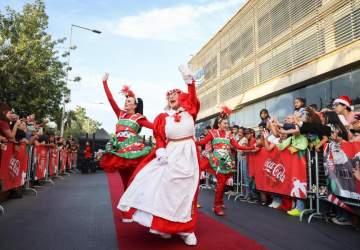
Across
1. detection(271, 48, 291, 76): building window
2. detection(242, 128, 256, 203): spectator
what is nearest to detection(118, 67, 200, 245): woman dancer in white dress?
detection(242, 128, 256, 203): spectator

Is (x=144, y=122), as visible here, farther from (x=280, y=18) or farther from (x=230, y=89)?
(x=230, y=89)

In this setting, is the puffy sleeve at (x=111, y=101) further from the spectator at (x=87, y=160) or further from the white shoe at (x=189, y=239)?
the spectator at (x=87, y=160)

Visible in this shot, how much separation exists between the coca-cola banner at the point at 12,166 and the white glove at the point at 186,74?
362 cm

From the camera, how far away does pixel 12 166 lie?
21.9ft

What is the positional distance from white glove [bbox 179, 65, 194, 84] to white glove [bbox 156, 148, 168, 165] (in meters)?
0.88

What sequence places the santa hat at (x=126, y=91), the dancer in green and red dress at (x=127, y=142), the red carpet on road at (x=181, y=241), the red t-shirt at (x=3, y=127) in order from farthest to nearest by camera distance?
the red t-shirt at (x=3, y=127), the santa hat at (x=126, y=91), the dancer in green and red dress at (x=127, y=142), the red carpet on road at (x=181, y=241)

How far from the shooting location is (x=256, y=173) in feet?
24.5

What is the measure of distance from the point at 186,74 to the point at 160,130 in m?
0.74

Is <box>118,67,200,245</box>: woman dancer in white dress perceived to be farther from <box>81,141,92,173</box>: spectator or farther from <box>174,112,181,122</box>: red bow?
<box>81,141,92,173</box>: spectator

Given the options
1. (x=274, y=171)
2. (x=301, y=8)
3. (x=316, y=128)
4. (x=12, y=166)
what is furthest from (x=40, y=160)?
(x=301, y=8)

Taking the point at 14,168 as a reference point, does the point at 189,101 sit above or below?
above

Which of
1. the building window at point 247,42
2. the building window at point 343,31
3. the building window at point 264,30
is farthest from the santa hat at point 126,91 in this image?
the building window at point 247,42

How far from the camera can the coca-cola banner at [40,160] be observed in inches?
357

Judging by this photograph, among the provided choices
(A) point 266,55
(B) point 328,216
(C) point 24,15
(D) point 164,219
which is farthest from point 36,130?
(A) point 266,55
